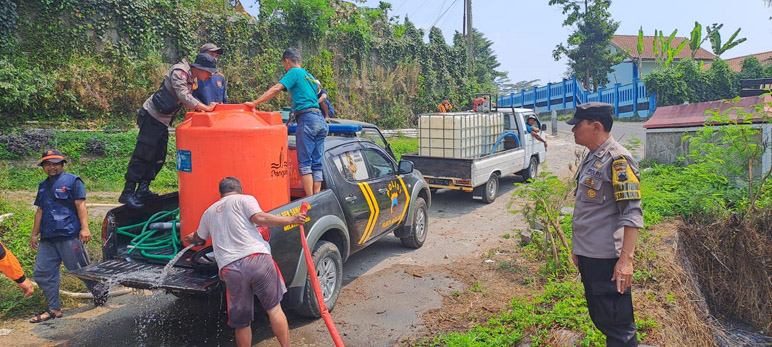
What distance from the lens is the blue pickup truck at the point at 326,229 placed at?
4.12m

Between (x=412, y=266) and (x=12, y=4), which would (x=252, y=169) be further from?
(x=12, y=4)

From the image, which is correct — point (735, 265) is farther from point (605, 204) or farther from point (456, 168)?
point (456, 168)

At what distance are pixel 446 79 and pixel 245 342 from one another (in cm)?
2180

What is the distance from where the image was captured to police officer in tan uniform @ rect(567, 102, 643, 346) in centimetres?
307

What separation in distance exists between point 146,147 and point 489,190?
23.3 feet

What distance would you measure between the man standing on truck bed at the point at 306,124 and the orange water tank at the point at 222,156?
71cm

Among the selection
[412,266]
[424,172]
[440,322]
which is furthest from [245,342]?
[424,172]

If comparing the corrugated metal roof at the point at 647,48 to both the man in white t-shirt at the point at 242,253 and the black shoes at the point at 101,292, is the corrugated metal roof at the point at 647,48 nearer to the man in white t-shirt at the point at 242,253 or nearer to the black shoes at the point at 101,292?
the man in white t-shirt at the point at 242,253

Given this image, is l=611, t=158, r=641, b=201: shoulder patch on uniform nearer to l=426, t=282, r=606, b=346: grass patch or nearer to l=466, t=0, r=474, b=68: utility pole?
l=426, t=282, r=606, b=346: grass patch

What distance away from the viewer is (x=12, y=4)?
12031mm

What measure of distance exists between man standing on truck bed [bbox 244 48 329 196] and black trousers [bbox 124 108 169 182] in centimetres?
130

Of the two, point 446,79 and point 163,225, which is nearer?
point 163,225

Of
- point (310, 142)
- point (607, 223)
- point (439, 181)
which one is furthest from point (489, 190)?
point (607, 223)

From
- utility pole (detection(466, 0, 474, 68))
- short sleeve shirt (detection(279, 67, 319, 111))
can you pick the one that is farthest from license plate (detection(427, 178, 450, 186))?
utility pole (detection(466, 0, 474, 68))
